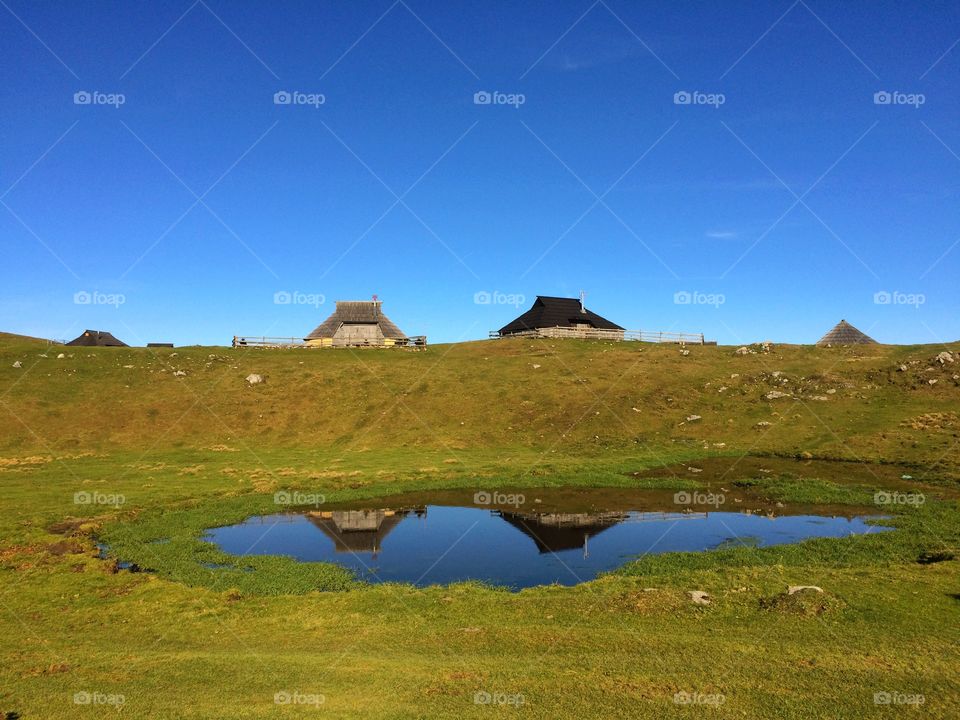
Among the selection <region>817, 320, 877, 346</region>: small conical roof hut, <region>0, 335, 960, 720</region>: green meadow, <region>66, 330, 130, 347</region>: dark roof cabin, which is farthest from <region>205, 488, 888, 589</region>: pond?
<region>66, 330, 130, 347</region>: dark roof cabin

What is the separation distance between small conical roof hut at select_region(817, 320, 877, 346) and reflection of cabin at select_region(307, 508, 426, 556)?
268ft

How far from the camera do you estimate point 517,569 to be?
25.5 meters

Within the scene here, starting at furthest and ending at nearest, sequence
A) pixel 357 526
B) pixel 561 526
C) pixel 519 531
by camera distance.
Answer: pixel 357 526, pixel 561 526, pixel 519 531

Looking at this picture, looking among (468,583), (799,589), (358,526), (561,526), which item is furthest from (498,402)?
(799,589)

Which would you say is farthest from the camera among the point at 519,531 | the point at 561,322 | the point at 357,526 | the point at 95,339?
the point at 95,339

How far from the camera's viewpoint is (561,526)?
107 ft

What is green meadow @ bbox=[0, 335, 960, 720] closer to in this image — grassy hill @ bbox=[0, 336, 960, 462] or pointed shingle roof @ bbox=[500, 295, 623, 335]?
grassy hill @ bbox=[0, 336, 960, 462]

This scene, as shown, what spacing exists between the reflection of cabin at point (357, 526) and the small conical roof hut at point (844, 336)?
8181 centimetres

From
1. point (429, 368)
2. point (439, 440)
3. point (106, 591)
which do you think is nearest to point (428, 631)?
point (106, 591)

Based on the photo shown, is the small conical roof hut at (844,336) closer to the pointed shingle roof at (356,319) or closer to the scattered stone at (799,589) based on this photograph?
the pointed shingle roof at (356,319)

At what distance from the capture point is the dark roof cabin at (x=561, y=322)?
95062mm

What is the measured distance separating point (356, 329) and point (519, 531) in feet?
229

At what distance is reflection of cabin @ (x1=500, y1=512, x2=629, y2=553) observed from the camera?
29.4m

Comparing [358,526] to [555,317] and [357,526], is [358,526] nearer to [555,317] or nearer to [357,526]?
[357,526]
